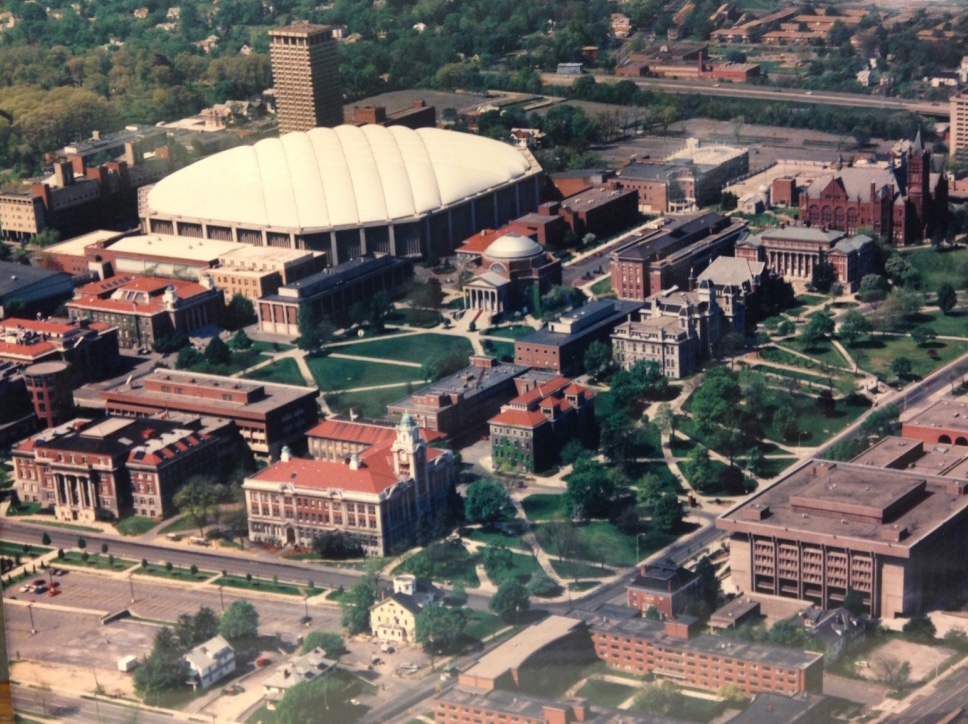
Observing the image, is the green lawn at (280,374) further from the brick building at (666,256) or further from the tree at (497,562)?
the tree at (497,562)

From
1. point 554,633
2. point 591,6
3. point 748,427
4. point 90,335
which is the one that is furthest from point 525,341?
point 591,6

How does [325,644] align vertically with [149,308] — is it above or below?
below

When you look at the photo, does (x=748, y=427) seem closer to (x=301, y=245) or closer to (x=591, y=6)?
(x=301, y=245)

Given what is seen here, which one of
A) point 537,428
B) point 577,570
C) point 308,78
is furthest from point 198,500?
point 308,78

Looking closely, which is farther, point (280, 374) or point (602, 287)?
point (602, 287)

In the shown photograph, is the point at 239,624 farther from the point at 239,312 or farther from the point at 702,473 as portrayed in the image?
the point at 239,312

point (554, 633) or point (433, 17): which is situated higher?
point (433, 17)

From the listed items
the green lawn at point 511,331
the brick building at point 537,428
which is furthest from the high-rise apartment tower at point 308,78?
the brick building at point 537,428
